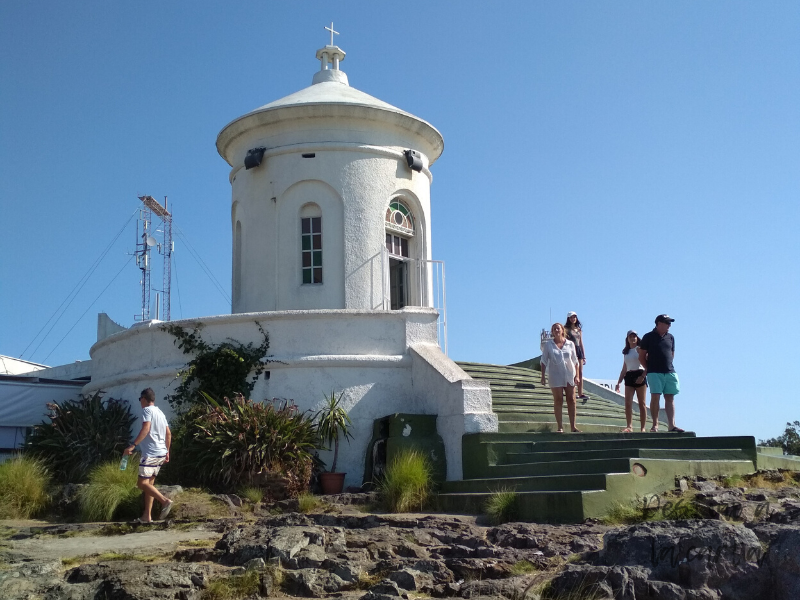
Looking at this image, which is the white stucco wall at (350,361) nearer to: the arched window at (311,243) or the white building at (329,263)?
the white building at (329,263)

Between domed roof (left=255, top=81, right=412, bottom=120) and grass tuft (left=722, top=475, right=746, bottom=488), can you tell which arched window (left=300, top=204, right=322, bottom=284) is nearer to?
domed roof (left=255, top=81, right=412, bottom=120)

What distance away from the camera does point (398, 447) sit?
44.0ft

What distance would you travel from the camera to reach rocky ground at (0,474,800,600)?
665cm

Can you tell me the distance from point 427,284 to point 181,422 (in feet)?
22.0

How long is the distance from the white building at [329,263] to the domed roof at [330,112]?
0.03 meters

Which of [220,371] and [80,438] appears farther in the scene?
[80,438]

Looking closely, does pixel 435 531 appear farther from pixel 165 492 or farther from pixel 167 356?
pixel 167 356

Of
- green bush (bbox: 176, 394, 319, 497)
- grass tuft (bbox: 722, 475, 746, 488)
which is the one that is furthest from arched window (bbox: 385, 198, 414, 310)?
grass tuft (bbox: 722, 475, 746, 488)

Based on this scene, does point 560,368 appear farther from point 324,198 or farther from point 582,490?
point 324,198

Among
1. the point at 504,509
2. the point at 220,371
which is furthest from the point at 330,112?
the point at 504,509

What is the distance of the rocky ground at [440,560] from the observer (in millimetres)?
6652

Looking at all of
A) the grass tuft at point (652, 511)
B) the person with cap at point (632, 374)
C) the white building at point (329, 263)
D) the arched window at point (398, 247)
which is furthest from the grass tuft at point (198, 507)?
the arched window at point (398, 247)

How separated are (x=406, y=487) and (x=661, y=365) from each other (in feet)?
13.5

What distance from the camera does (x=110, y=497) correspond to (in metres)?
12.0
